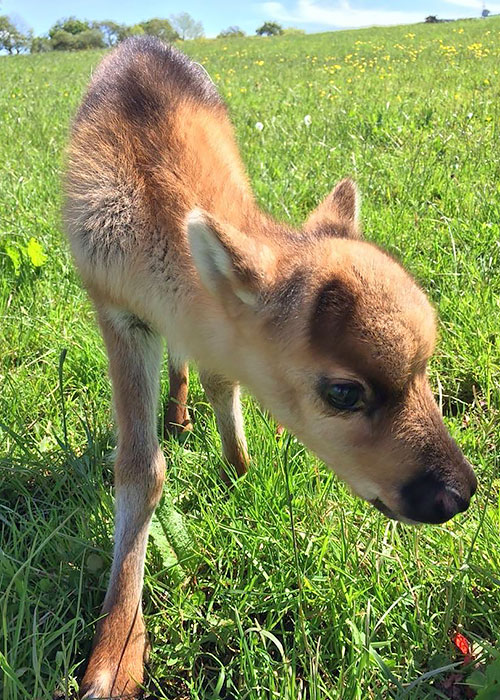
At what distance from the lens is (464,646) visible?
2145 millimetres

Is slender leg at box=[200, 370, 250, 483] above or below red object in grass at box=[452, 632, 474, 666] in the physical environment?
above

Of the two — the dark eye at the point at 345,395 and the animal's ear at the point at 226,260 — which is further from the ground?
the animal's ear at the point at 226,260

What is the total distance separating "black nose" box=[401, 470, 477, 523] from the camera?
1.96m

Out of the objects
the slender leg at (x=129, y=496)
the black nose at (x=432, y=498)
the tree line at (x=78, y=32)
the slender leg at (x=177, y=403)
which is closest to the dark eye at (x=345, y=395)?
the black nose at (x=432, y=498)

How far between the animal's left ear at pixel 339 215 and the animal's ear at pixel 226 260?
430 millimetres

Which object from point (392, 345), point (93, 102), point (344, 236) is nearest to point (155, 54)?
point (93, 102)

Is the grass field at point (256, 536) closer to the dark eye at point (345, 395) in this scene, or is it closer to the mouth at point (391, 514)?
the mouth at point (391, 514)

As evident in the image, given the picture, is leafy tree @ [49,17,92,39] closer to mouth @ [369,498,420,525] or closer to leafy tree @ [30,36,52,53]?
leafy tree @ [30,36,52,53]

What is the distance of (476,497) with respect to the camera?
2.63 m

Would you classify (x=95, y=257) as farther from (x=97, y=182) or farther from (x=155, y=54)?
(x=155, y=54)

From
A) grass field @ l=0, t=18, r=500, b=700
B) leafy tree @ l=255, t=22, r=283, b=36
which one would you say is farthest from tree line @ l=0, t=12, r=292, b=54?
grass field @ l=0, t=18, r=500, b=700

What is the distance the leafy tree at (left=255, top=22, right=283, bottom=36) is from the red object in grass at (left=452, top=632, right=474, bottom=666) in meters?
81.4

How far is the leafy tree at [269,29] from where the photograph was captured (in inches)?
2941

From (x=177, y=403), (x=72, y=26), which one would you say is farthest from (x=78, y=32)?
(x=177, y=403)
